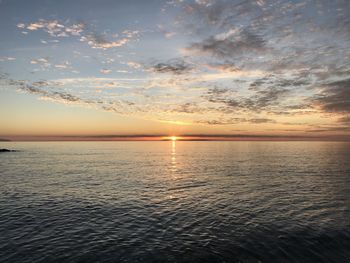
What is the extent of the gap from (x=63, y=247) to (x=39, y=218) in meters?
10.5

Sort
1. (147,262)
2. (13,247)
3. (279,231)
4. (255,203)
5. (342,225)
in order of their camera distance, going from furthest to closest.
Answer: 1. (255,203)
2. (342,225)
3. (279,231)
4. (13,247)
5. (147,262)

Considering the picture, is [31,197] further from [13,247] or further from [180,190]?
[180,190]

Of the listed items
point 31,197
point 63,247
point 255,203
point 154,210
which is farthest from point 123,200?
point 255,203

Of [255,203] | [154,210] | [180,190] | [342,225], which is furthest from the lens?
[180,190]

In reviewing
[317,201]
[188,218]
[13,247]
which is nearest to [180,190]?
[188,218]

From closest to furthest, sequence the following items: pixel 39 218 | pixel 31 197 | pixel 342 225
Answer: pixel 342 225 < pixel 39 218 < pixel 31 197

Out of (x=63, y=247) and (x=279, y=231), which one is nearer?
(x=63, y=247)

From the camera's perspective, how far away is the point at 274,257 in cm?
2162

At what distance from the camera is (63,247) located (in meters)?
23.4

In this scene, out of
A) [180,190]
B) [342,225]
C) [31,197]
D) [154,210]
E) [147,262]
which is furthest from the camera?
[180,190]

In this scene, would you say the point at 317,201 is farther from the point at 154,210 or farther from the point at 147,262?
the point at 147,262

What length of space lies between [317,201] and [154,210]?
84.8ft

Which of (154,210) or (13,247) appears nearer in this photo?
(13,247)

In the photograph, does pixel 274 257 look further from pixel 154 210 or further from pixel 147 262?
pixel 154 210
